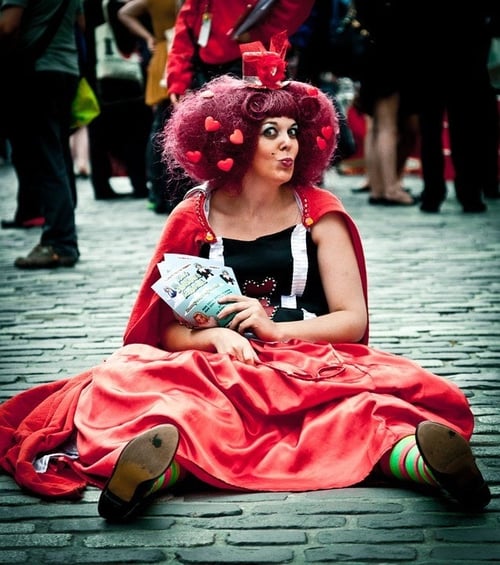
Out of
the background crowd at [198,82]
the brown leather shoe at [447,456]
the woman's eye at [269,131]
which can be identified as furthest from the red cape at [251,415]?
the background crowd at [198,82]

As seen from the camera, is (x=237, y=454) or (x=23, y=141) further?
(x=23, y=141)

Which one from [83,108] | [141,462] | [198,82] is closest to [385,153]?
[83,108]

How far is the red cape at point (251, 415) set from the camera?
2.85 metres

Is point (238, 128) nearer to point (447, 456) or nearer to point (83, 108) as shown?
point (447, 456)

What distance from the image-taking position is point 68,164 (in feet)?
24.6

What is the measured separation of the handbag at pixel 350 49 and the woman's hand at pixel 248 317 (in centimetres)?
564

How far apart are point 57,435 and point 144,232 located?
16.1 ft

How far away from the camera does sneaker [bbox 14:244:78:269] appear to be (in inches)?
256

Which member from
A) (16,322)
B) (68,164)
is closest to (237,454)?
(16,322)

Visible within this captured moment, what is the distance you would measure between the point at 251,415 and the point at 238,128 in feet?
3.24

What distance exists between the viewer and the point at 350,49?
8.63 metres

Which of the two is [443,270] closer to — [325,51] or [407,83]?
[407,83]

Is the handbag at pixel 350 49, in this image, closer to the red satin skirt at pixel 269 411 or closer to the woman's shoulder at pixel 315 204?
the woman's shoulder at pixel 315 204

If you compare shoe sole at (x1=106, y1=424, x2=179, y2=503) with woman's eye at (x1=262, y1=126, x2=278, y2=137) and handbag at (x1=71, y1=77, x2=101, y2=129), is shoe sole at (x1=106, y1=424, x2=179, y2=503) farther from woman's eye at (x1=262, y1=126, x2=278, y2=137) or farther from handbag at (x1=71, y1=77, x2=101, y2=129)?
handbag at (x1=71, y1=77, x2=101, y2=129)
